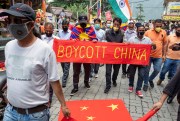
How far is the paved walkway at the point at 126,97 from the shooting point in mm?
5492

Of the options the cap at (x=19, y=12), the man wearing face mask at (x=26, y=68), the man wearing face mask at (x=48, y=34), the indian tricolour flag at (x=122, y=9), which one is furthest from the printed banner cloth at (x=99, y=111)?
the indian tricolour flag at (x=122, y=9)

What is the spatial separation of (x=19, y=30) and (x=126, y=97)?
4.56 meters

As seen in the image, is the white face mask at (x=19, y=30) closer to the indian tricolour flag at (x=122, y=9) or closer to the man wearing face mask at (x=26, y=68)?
the man wearing face mask at (x=26, y=68)

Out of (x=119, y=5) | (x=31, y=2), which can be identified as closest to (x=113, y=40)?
(x=119, y=5)

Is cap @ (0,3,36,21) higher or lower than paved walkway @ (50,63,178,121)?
higher

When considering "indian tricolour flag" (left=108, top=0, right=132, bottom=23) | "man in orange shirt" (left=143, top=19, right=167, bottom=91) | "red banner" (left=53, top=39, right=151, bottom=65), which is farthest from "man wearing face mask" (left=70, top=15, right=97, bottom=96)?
"indian tricolour flag" (left=108, top=0, right=132, bottom=23)

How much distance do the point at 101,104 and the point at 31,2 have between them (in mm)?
14712

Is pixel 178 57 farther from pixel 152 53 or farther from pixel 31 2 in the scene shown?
pixel 31 2

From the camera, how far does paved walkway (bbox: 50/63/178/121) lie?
18.0 feet

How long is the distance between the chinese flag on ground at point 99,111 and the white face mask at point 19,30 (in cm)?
155

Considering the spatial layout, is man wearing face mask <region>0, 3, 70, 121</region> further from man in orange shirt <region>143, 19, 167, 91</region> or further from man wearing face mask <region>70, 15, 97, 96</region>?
man in orange shirt <region>143, 19, 167, 91</region>

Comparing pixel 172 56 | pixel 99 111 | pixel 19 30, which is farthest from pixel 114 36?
pixel 19 30

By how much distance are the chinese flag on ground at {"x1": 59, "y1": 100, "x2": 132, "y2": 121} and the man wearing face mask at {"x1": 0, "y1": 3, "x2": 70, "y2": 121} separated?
1110 mm

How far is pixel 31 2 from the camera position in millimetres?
17641
